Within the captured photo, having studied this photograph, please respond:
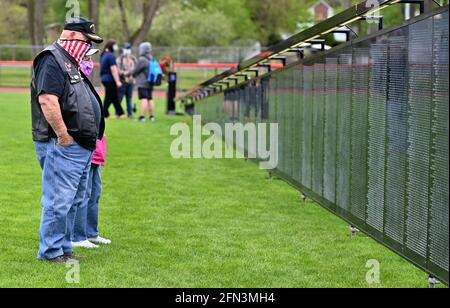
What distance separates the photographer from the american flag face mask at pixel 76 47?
308 inches

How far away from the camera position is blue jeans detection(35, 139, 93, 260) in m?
7.77

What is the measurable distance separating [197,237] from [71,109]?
2.07 metres

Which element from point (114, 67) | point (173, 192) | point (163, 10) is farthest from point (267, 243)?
point (163, 10)

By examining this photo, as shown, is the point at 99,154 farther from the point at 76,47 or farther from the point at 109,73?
the point at 109,73

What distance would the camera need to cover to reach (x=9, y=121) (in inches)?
968

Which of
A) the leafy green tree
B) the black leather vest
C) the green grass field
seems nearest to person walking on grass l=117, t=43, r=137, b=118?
the green grass field

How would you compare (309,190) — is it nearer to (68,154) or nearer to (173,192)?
(173,192)

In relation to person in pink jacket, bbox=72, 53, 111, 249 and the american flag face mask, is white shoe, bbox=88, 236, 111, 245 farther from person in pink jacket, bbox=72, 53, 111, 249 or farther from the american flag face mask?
the american flag face mask

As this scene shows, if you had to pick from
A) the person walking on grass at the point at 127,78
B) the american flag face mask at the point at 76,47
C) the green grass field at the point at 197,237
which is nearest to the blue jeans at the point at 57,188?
the green grass field at the point at 197,237

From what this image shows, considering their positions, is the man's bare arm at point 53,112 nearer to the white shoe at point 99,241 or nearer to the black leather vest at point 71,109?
the black leather vest at point 71,109

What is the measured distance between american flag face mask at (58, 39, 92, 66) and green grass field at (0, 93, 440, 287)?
5.27 ft

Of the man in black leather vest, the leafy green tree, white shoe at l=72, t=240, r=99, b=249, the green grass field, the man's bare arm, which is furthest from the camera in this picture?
the leafy green tree

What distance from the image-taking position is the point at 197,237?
362 inches

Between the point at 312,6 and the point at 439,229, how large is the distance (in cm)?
9154
